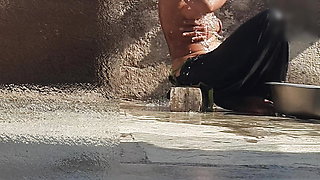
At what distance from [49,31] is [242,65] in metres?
1.27

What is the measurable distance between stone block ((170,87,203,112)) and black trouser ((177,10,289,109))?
0.33ft

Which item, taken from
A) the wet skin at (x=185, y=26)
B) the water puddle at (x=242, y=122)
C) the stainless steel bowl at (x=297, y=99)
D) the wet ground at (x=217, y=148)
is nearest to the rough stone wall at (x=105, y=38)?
the wet skin at (x=185, y=26)

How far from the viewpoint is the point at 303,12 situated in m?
1.54

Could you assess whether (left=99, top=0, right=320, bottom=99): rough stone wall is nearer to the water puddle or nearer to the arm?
the water puddle

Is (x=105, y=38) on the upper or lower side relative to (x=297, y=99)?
upper

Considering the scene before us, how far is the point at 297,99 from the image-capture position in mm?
3107

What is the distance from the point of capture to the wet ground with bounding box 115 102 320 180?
5.15 ft

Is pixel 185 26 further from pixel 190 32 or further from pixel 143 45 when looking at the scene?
pixel 143 45

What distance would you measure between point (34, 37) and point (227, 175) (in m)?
2.79

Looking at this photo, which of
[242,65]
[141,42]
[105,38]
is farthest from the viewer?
[141,42]

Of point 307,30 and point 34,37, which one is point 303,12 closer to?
point 307,30

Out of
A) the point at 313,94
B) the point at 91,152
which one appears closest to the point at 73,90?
the point at 91,152

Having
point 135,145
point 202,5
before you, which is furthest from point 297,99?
point 135,145

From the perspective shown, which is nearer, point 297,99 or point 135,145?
point 135,145
